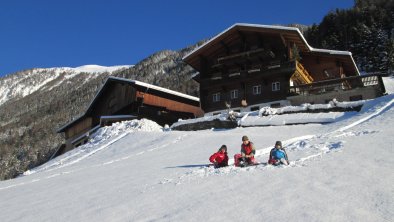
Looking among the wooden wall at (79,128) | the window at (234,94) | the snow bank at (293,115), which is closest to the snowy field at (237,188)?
the snow bank at (293,115)

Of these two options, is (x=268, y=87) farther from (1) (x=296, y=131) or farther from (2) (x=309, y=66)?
(1) (x=296, y=131)

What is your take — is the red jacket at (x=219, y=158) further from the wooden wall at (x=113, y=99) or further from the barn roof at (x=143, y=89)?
the wooden wall at (x=113, y=99)

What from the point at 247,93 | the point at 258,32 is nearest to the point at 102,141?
the point at 247,93

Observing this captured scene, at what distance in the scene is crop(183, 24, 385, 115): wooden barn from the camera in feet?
112

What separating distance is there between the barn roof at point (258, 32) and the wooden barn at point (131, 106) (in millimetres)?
5567

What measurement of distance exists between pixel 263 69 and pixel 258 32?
3130mm

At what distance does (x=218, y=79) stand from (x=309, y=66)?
8.43 meters

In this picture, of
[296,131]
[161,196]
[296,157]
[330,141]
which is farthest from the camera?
[296,131]

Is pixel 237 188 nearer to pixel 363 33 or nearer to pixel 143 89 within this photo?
pixel 143 89

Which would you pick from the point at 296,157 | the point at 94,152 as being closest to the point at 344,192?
the point at 296,157

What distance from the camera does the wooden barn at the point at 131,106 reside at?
42.0 metres

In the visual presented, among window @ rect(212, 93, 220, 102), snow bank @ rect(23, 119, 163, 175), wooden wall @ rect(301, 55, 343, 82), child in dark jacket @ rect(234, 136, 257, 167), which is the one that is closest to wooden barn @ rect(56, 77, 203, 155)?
window @ rect(212, 93, 220, 102)

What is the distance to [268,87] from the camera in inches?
1428

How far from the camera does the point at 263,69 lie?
1426 inches
